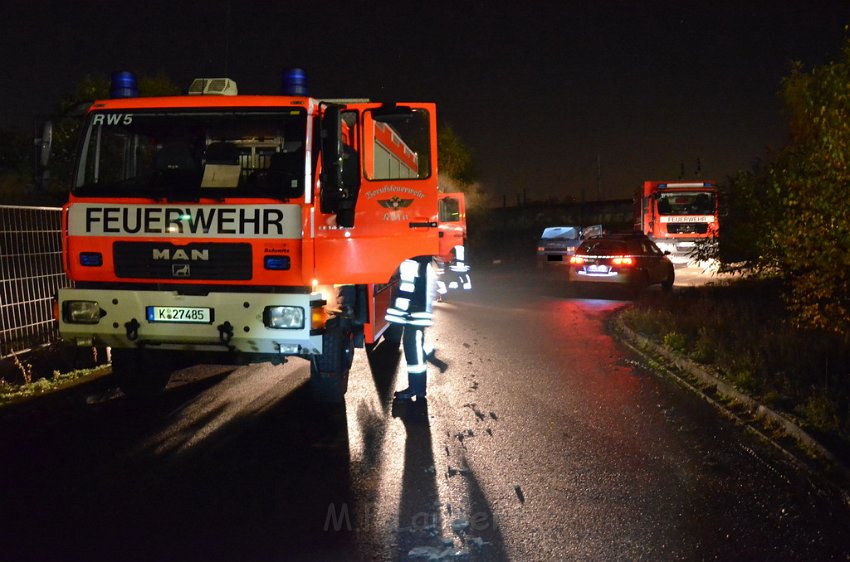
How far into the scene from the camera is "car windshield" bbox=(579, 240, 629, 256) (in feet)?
64.6

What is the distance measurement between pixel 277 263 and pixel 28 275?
431 cm

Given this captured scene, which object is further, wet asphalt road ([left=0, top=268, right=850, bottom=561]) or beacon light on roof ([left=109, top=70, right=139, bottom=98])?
beacon light on roof ([left=109, top=70, right=139, bottom=98])

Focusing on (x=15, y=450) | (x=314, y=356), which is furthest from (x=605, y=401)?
(x=15, y=450)

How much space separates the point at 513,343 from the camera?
41.0 ft

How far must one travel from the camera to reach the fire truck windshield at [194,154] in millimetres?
7152

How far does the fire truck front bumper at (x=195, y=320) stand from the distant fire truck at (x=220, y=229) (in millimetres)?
10

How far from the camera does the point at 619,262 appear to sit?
64.2 feet

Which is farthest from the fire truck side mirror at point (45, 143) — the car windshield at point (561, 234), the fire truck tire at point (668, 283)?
the car windshield at point (561, 234)

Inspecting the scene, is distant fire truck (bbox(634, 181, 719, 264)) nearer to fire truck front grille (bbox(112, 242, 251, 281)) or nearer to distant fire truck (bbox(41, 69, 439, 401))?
distant fire truck (bbox(41, 69, 439, 401))

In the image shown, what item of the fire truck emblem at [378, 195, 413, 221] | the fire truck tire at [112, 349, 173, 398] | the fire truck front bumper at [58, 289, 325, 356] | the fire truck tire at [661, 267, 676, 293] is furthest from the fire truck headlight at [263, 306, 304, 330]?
the fire truck tire at [661, 267, 676, 293]

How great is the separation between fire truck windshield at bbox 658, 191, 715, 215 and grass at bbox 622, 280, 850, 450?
10589 millimetres

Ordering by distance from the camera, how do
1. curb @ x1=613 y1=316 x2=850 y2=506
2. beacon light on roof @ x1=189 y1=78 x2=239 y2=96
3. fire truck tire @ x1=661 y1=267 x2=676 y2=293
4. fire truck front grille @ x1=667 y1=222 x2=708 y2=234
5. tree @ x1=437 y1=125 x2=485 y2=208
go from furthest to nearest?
tree @ x1=437 y1=125 x2=485 y2=208 < fire truck front grille @ x1=667 y1=222 x2=708 y2=234 < fire truck tire @ x1=661 y1=267 x2=676 y2=293 < beacon light on roof @ x1=189 y1=78 x2=239 y2=96 < curb @ x1=613 y1=316 x2=850 y2=506

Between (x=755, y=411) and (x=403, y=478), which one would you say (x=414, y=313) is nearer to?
(x=403, y=478)

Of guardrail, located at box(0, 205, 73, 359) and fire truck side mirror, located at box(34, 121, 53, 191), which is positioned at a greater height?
fire truck side mirror, located at box(34, 121, 53, 191)
